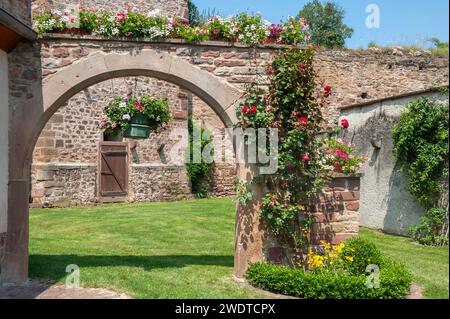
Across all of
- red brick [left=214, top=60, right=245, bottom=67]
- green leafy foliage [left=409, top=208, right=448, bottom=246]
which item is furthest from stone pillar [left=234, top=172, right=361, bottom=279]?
green leafy foliage [left=409, top=208, right=448, bottom=246]

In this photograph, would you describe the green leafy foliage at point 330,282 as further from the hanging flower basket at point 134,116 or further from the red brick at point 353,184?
the hanging flower basket at point 134,116

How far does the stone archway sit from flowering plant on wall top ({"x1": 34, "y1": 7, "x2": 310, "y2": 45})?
0.29 meters

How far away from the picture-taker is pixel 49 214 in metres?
12.5

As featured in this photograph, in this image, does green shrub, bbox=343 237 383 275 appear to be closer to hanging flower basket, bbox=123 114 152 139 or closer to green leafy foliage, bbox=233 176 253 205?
green leafy foliage, bbox=233 176 253 205

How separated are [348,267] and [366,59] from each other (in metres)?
10.8

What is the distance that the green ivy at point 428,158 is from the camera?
857cm

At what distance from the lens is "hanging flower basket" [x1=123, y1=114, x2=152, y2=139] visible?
7379 millimetres

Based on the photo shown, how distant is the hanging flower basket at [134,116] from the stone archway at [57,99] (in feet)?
4.82

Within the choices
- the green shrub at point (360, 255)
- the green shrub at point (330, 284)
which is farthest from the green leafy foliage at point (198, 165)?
the green shrub at point (330, 284)

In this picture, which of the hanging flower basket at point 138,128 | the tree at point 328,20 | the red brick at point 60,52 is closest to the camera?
the red brick at point 60,52

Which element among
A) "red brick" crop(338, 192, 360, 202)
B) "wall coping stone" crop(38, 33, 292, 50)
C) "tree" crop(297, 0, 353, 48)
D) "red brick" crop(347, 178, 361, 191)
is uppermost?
"tree" crop(297, 0, 353, 48)

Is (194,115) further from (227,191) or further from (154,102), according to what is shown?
(154,102)

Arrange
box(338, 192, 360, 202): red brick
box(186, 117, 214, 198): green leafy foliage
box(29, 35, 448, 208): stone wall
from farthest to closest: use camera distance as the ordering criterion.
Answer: box(186, 117, 214, 198): green leafy foliage < box(29, 35, 448, 208): stone wall < box(338, 192, 360, 202): red brick

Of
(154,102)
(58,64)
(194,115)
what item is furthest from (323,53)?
(58,64)
